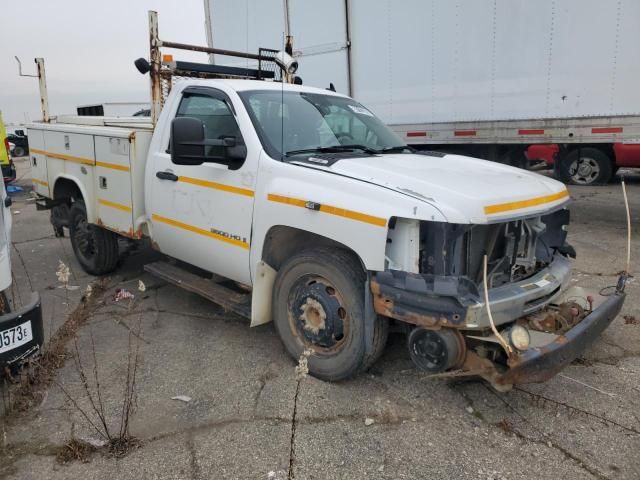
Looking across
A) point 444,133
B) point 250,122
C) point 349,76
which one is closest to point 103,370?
point 250,122

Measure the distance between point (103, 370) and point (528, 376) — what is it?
2886 mm

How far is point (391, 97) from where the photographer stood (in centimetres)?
871

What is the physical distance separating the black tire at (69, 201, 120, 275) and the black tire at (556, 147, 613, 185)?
30.9 feet

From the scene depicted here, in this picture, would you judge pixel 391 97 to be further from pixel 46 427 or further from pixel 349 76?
pixel 46 427

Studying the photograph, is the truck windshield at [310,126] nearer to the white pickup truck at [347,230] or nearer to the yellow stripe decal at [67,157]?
the white pickup truck at [347,230]

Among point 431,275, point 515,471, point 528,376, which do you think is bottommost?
point 515,471

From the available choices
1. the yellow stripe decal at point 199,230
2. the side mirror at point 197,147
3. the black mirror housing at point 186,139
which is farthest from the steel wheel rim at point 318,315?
the black mirror housing at point 186,139

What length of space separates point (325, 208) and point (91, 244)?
371 centimetres

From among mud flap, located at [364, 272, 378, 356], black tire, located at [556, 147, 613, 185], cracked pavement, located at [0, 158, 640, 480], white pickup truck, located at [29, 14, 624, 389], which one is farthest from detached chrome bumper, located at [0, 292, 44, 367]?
black tire, located at [556, 147, 613, 185]

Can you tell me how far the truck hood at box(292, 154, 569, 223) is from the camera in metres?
2.89

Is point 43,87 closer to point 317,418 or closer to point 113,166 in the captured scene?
point 113,166

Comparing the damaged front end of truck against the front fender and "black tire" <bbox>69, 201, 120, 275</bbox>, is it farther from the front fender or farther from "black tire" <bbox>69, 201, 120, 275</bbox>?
"black tire" <bbox>69, 201, 120, 275</bbox>

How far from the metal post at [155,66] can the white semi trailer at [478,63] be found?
1444 millimetres

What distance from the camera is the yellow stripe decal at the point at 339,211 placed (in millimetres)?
2998
